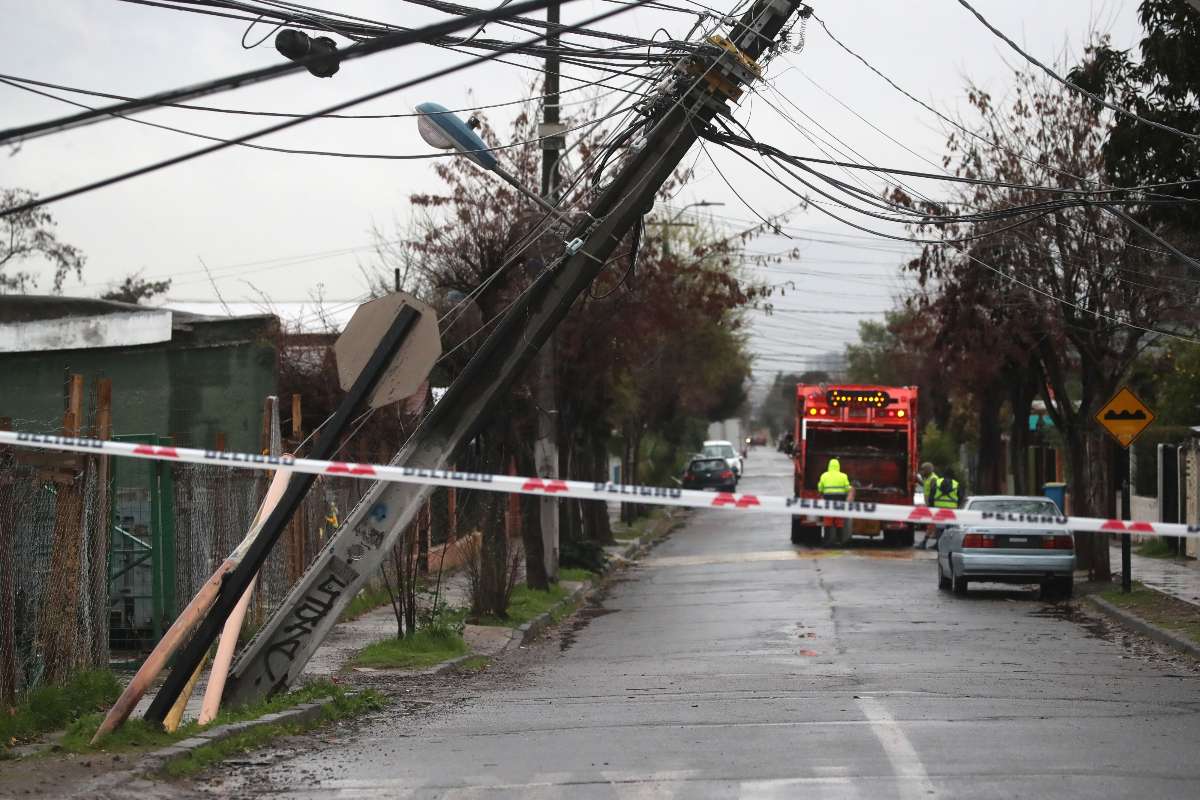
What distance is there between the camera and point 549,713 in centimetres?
1148

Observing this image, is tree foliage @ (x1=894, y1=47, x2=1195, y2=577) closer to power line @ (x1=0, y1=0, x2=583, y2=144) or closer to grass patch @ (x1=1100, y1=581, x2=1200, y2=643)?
grass patch @ (x1=1100, y1=581, x2=1200, y2=643)

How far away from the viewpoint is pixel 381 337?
11.2 meters

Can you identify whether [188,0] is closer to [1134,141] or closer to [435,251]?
[1134,141]

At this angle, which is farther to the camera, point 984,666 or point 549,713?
point 984,666

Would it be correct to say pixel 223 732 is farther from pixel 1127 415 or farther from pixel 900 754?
pixel 1127 415

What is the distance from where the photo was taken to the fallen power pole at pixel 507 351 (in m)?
11.4

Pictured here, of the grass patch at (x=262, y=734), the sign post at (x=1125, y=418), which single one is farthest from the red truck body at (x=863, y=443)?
the grass patch at (x=262, y=734)

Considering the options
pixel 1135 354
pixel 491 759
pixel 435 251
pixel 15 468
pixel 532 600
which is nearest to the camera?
pixel 491 759

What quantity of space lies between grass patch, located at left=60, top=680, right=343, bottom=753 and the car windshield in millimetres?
14275

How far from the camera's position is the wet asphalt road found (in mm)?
8312

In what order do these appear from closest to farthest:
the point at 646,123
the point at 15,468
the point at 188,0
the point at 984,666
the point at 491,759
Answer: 1. the point at 491,759
2. the point at 15,468
3. the point at 188,0
4. the point at 646,123
5. the point at 984,666

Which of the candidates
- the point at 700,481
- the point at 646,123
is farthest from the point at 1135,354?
the point at 700,481

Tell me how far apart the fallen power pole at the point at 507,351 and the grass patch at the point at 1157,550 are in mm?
20752

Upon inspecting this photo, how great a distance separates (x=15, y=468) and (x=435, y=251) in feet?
50.3
